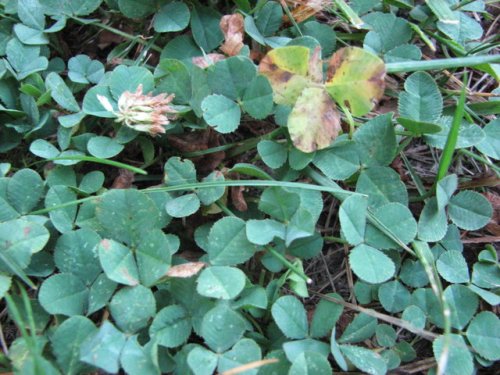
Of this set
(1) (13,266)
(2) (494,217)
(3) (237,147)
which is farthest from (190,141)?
(2) (494,217)

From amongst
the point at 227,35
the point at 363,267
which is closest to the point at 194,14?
the point at 227,35

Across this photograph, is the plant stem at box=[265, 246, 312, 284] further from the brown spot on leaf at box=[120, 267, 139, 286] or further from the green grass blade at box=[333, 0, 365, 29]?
the green grass blade at box=[333, 0, 365, 29]

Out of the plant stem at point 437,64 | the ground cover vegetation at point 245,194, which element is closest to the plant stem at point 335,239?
the ground cover vegetation at point 245,194

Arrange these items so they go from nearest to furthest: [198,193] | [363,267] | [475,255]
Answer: [363,267] < [198,193] < [475,255]

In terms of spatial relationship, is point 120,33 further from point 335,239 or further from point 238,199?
point 335,239

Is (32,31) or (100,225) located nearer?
(100,225)

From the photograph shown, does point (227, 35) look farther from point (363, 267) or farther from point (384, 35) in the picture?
point (363, 267)

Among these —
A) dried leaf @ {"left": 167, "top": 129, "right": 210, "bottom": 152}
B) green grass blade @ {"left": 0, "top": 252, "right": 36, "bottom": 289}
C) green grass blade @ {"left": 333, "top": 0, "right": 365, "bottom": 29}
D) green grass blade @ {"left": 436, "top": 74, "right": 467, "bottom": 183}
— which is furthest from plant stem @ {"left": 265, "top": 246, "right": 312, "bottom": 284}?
green grass blade @ {"left": 333, "top": 0, "right": 365, "bottom": 29}

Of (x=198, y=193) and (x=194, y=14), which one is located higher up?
(x=194, y=14)
